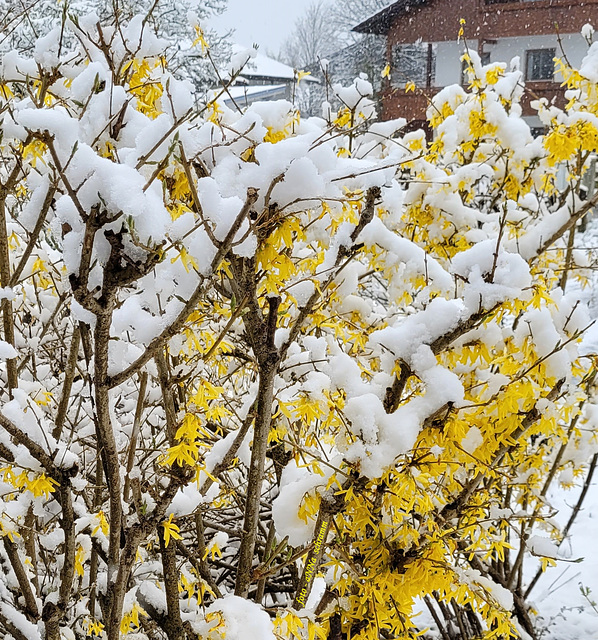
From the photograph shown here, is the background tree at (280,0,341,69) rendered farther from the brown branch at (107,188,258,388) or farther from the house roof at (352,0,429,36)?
the brown branch at (107,188,258,388)

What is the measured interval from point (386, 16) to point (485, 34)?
130 inches

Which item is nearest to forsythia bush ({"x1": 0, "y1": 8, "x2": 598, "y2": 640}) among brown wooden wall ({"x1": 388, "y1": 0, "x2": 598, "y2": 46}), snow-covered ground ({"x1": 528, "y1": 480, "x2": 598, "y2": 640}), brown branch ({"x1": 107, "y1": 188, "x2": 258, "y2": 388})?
brown branch ({"x1": 107, "y1": 188, "x2": 258, "y2": 388})

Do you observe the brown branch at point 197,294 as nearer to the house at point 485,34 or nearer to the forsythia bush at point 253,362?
the forsythia bush at point 253,362

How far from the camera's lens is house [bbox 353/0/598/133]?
53.3 feet

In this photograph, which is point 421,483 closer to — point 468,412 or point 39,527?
point 468,412

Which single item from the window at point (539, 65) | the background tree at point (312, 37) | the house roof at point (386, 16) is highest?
the background tree at point (312, 37)

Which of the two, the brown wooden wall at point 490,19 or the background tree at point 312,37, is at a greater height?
the background tree at point 312,37

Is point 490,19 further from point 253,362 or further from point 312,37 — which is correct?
point 312,37

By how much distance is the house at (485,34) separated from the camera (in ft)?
53.3

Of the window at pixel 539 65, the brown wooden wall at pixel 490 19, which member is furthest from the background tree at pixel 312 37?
the window at pixel 539 65

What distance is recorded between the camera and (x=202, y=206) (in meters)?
1.19

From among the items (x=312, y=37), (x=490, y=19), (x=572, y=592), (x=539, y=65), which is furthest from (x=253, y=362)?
(x=312, y=37)

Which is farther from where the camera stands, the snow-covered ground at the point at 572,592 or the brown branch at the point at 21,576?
the snow-covered ground at the point at 572,592

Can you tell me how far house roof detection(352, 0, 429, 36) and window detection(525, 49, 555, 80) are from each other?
138 inches
